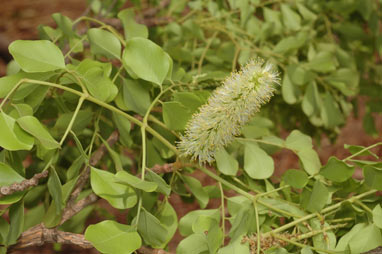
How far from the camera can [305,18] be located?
71 cm

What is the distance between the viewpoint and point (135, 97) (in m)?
0.46

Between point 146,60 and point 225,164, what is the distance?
134 millimetres

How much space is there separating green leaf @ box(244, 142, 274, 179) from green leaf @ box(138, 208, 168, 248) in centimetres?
11

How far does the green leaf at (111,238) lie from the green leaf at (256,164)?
0.15 meters

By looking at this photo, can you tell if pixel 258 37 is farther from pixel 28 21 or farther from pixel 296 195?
pixel 28 21

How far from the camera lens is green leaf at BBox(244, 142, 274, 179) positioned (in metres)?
0.47

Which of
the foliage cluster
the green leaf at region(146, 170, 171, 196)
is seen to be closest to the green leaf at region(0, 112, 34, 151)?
the foliage cluster

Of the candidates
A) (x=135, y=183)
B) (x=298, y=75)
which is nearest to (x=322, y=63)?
(x=298, y=75)

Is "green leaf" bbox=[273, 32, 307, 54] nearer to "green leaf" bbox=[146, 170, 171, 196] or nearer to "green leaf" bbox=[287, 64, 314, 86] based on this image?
"green leaf" bbox=[287, 64, 314, 86]

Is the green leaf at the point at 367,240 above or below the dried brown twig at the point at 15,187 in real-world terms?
above

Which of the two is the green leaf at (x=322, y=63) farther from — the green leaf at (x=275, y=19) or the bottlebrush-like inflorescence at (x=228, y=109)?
the bottlebrush-like inflorescence at (x=228, y=109)

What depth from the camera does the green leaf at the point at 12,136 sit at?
359 mm

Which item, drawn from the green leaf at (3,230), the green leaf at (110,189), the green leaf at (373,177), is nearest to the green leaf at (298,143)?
the green leaf at (373,177)

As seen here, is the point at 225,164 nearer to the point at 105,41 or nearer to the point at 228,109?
the point at 228,109
